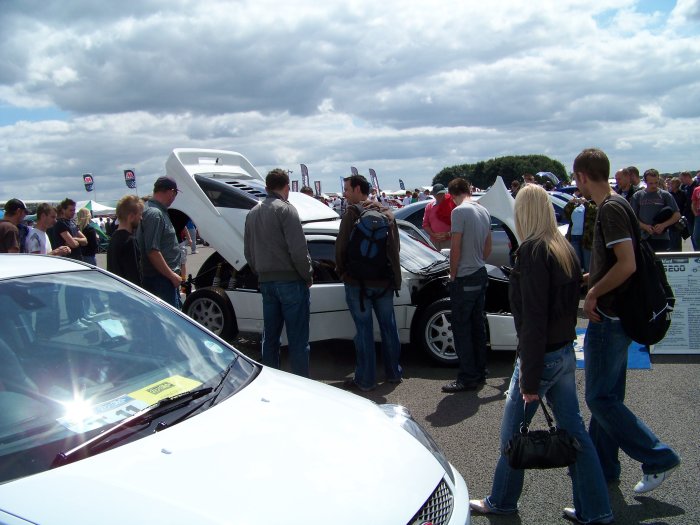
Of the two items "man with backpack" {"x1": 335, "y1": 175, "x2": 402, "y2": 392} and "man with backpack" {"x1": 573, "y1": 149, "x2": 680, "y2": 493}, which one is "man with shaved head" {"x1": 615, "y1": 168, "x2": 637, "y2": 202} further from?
"man with backpack" {"x1": 573, "y1": 149, "x2": 680, "y2": 493}

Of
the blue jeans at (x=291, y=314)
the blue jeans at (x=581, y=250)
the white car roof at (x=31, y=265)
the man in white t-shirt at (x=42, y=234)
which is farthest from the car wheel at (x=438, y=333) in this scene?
the man in white t-shirt at (x=42, y=234)

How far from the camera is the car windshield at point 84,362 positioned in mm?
2230

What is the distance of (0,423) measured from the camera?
2209 mm

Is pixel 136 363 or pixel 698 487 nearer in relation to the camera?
pixel 136 363

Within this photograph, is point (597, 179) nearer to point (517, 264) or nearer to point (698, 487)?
point (517, 264)

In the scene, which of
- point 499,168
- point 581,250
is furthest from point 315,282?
point 499,168

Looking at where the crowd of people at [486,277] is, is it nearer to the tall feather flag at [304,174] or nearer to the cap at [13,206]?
the cap at [13,206]

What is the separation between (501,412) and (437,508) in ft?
9.64

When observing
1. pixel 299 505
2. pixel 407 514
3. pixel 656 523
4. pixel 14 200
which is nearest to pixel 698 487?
pixel 656 523

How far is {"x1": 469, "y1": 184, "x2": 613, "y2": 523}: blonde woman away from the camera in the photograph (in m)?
3.07

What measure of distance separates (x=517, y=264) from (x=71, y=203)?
759 cm

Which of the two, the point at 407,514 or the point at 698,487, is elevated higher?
the point at 407,514

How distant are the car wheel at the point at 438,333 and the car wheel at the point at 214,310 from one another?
2.14m

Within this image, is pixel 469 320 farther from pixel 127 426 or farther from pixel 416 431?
pixel 127 426
